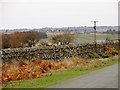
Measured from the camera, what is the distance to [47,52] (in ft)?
109

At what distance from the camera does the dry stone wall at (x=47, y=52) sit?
28.3 metres

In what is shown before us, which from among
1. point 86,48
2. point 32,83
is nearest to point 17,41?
point 86,48

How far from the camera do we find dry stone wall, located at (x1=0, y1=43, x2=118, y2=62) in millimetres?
28341

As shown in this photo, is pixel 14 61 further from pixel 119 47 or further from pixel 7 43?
pixel 119 47

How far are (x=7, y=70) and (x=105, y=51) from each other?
24.6 m

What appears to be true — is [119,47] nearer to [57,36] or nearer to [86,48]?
[86,48]

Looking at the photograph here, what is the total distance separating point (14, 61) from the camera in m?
27.6

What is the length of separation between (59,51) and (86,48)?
742cm

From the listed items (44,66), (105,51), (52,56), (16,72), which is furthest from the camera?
(105,51)

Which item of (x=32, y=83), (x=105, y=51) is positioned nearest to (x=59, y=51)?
(x=105, y=51)

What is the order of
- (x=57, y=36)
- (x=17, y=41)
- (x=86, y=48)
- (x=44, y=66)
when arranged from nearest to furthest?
(x=44, y=66) → (x=86, y=48) → (x=17, y=41) → (x=57, y=36)

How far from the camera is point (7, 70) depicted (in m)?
22.4

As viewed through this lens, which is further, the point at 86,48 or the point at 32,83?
the point at 86,48

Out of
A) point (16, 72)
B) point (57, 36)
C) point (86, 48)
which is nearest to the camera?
point (16, 72)
